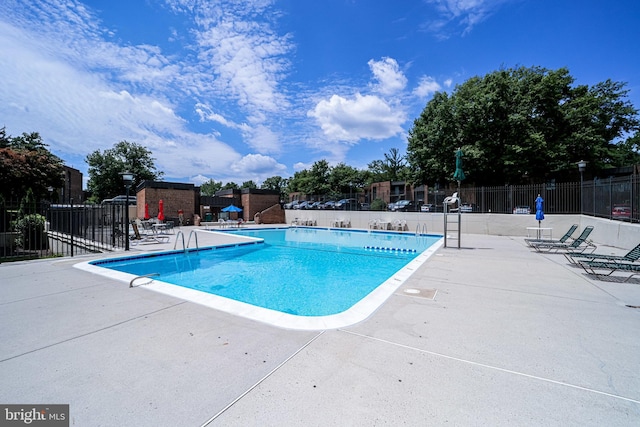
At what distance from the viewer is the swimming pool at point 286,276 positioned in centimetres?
424

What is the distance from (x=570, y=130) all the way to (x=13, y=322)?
30881mm

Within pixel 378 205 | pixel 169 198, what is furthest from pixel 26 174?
pixel 378 205

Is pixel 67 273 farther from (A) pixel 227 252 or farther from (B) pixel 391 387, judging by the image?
(B) pixel 391 387

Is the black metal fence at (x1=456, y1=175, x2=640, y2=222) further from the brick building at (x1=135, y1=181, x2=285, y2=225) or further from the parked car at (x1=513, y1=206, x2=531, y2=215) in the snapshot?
the brick building at (x1=135, y1=181, x2=285, y2=225)

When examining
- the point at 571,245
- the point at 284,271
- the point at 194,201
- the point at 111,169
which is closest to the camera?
the point at 571,245

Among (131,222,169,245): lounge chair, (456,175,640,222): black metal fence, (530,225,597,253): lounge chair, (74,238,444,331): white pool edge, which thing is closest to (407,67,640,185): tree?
(456,175,640,222): black metal fence

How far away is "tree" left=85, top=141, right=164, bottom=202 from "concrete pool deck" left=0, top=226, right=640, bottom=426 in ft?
139

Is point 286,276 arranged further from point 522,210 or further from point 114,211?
point 522,210

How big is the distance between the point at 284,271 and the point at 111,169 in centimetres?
4390

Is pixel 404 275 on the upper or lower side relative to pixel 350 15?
lower

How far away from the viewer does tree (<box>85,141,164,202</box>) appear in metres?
40.4

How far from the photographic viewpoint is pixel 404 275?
591cm

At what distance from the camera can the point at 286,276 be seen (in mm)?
8297

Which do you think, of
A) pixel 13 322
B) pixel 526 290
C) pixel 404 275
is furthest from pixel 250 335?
pixel 526 290
